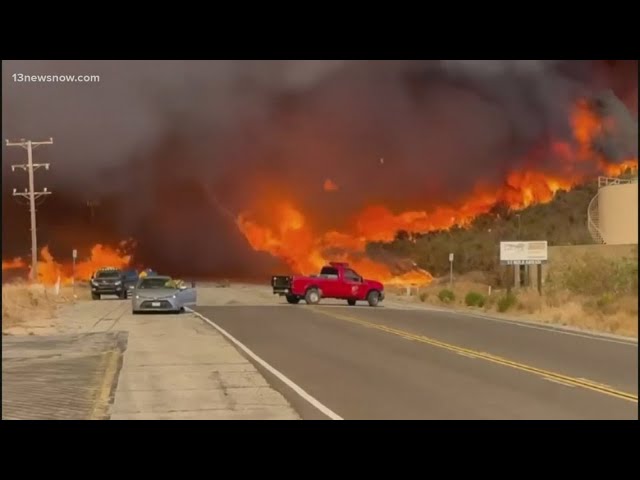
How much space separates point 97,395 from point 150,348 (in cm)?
601

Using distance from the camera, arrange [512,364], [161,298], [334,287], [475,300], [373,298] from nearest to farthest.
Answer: [512,364], [161,298], [334,287], [373,298], [475,300]

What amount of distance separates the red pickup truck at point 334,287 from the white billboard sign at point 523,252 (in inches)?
249

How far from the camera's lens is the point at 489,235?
6450 cm

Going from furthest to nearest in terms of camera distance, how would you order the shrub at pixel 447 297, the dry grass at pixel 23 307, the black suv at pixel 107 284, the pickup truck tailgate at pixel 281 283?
1. the black suv at pixel 107 284
2. the shrub at pixel 447 297
3. the pickup truck tailgate at pixel 281 283
4. the dry grass at pixel 23 307

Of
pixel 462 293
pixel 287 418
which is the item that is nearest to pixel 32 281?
pixel 462 293

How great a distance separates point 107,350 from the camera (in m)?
15.7

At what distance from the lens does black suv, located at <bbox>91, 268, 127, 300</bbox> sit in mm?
41156

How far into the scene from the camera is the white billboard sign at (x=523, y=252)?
3350cm

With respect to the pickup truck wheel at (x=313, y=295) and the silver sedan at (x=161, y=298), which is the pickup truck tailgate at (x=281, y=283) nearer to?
the pickup truck wheel at (x=313, y=295)

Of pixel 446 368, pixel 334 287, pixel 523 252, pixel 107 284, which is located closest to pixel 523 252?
pixel 523 252

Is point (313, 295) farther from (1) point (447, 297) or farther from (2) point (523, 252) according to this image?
(2) point (523, 252)

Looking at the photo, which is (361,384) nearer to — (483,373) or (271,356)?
(483,373)

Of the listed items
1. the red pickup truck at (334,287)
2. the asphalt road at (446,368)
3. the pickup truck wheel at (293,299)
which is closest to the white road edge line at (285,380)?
the asphalt road at (446,368)

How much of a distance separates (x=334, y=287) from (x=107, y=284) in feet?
45.5
